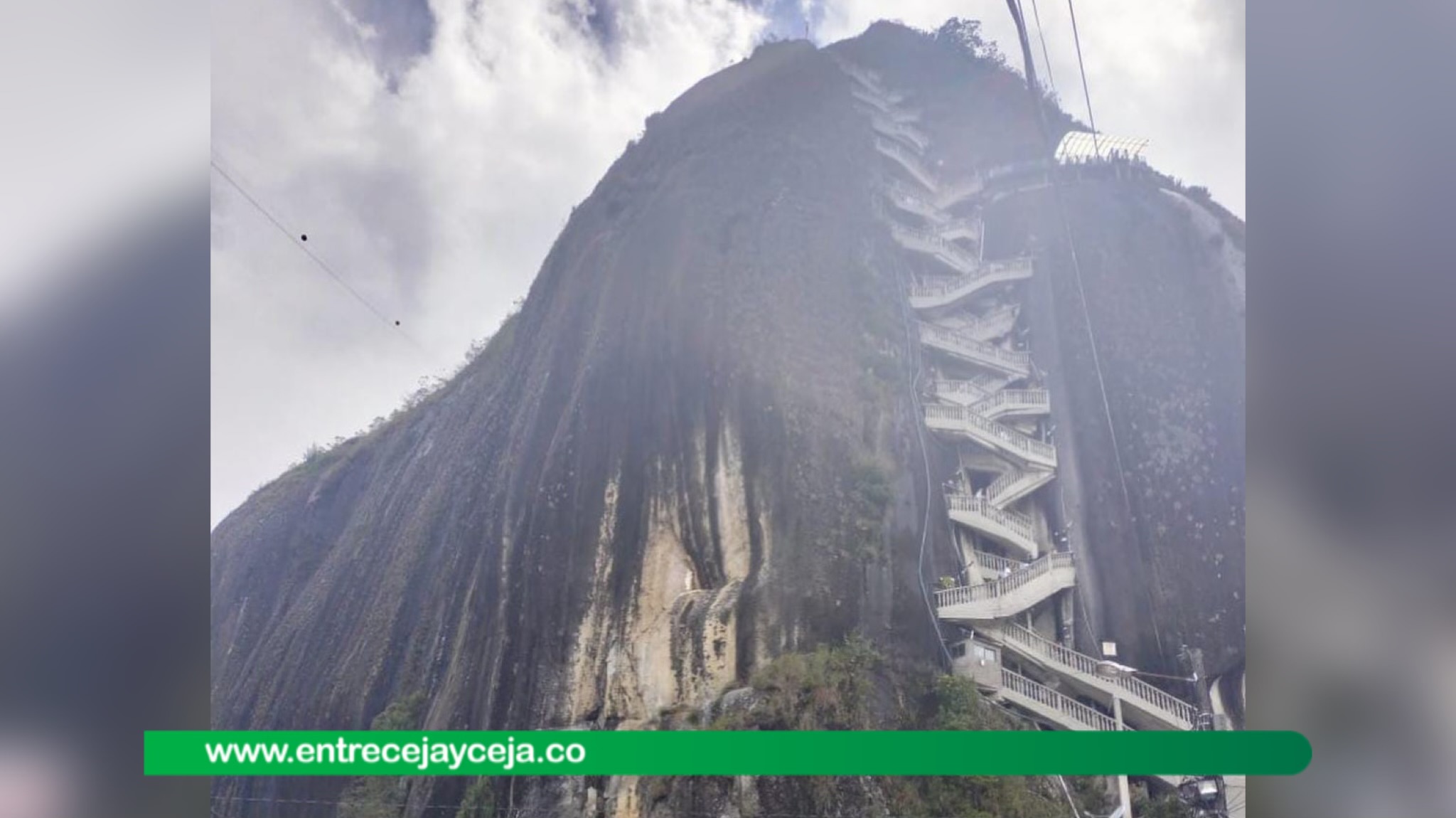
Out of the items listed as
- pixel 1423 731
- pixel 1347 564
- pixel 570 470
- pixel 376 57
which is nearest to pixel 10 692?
pixel 570 470

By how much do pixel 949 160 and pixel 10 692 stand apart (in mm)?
4626

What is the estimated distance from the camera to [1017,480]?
140 inches

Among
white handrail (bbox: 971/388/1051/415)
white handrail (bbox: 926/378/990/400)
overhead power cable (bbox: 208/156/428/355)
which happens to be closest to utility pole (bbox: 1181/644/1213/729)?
white handrail (bbox: 971/388/1051/415)

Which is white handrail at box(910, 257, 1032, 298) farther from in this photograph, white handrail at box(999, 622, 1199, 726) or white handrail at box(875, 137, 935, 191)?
white handrail at box(999, 622, 1199, 726)

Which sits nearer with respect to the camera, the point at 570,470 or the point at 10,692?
the point at 10,692

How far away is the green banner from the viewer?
3.02m

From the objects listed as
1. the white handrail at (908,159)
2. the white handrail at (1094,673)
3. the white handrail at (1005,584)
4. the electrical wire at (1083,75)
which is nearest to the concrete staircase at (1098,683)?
the white handrail at (1094,673)

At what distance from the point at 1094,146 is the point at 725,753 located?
10.0ft

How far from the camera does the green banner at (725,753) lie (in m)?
3.02

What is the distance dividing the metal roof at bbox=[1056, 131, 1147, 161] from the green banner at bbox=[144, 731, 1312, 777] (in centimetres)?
242

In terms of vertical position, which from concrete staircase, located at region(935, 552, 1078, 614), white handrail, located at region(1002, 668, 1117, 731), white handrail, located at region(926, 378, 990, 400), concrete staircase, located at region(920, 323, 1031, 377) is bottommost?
white handrail, located at region(1002, 668, 1117, 731)

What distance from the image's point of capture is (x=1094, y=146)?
3518mm

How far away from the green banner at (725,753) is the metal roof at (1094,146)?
2.42 m

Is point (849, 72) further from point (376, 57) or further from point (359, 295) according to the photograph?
point (359, 295)
